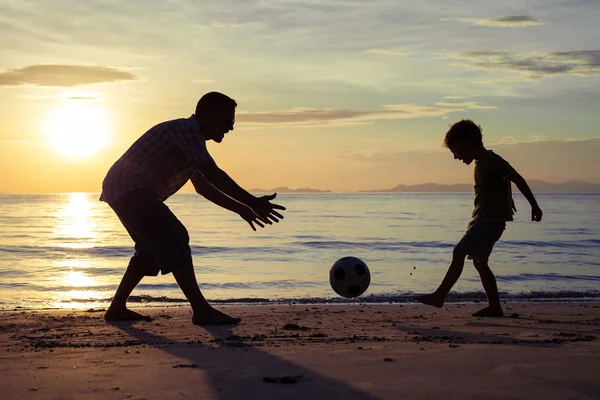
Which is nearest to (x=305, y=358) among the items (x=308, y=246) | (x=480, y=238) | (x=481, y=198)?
(x=480, y=238)

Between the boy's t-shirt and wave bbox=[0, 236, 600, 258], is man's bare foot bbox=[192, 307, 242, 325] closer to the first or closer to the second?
the boy's t-shirt

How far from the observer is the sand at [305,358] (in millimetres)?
4008

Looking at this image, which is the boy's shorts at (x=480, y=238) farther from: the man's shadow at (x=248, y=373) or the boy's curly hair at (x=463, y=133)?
the man's shadow at (x=248, y=373)

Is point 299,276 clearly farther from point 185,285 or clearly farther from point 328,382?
point 328,382

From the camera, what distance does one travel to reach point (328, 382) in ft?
13.7

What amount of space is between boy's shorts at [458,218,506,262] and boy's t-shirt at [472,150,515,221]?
7 cm

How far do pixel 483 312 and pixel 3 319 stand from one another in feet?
16.5

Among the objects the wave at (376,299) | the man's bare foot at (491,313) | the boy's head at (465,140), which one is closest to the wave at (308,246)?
the wave at (376,299)

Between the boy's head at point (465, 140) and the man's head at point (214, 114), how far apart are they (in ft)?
7.53

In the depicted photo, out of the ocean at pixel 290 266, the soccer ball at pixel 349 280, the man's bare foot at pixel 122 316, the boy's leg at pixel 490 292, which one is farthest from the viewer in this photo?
the ocean at pixel 290 266

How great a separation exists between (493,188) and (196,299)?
3117 mm

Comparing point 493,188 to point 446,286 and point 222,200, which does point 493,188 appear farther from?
point 222,200

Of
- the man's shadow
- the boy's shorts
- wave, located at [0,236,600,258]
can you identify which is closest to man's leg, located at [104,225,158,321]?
the man's shadow

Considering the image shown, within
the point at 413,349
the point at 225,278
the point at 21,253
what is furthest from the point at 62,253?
the point at 413,349
